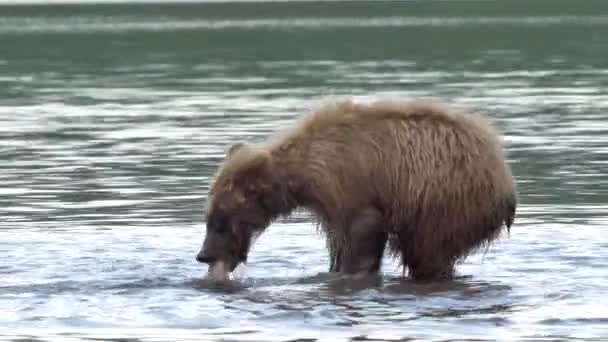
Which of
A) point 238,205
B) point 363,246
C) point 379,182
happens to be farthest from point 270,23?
point 379,182

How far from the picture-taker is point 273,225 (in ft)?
58.4

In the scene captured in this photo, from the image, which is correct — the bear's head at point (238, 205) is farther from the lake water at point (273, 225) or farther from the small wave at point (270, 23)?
the small wave at point (270, 23)

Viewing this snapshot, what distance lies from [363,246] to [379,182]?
503 millimetres

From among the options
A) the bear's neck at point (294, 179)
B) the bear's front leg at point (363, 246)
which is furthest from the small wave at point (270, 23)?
the bear's neck at point (294, 179)

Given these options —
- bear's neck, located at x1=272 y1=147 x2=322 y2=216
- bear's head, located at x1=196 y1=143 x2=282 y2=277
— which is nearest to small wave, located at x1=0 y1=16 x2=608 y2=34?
bear's head, located at x1=196 y1=143 x2=282 y2=277

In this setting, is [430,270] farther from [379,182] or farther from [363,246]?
[379,182]

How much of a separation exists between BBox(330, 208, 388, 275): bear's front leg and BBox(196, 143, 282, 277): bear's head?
0.60 meters

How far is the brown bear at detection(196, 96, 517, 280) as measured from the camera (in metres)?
13.8

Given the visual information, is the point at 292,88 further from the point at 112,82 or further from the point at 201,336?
the point at 201,336

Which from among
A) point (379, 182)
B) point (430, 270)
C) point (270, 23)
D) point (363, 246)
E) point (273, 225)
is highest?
point (270, 23)

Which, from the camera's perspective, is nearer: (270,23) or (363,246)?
(363,246)

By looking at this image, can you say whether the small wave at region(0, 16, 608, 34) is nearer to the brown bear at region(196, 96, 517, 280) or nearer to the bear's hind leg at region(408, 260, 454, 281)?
the bear's hind leg at region(408, 260, 454, 281)

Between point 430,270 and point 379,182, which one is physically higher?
point 379,182

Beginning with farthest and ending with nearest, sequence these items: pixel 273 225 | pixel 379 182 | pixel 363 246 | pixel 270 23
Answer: pixel 270 23 → pixel 273 225 → pixel 363 246 → pixel 379 182
